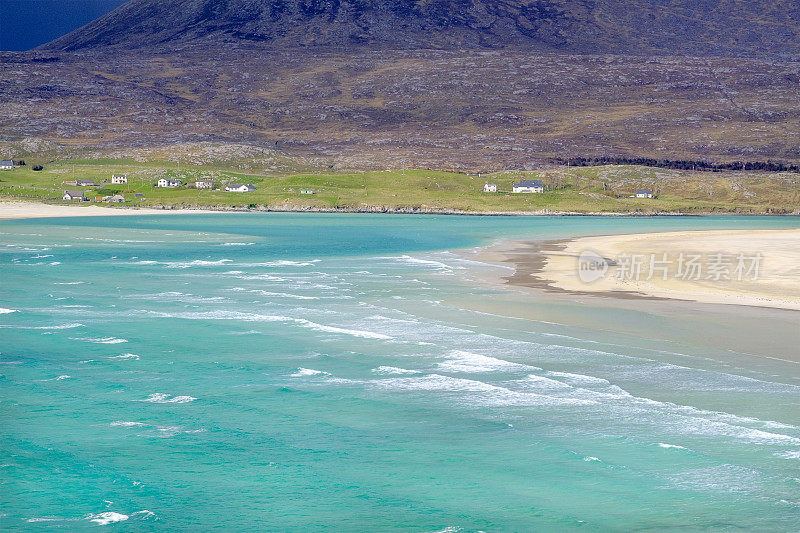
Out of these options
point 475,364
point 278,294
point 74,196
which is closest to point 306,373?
point 475,364

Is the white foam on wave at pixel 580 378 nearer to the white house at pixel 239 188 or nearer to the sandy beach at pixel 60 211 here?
the sandy beach at pixel 60 211

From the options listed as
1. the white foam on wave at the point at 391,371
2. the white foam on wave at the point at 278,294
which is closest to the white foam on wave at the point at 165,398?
the white foam on wave at the point at 391,371

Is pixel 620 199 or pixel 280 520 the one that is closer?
pixel 280 520

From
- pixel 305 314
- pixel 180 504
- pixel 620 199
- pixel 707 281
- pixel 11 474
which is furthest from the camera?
pixel 620 199

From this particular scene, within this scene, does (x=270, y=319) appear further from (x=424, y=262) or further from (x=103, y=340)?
(x=424, y=262)

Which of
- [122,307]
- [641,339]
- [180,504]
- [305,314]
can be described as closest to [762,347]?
[641,339]

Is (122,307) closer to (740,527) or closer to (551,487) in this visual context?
(551,487)


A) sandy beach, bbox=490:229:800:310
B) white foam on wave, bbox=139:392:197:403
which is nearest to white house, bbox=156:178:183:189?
sandy beach, bbox=490:229:800:310
